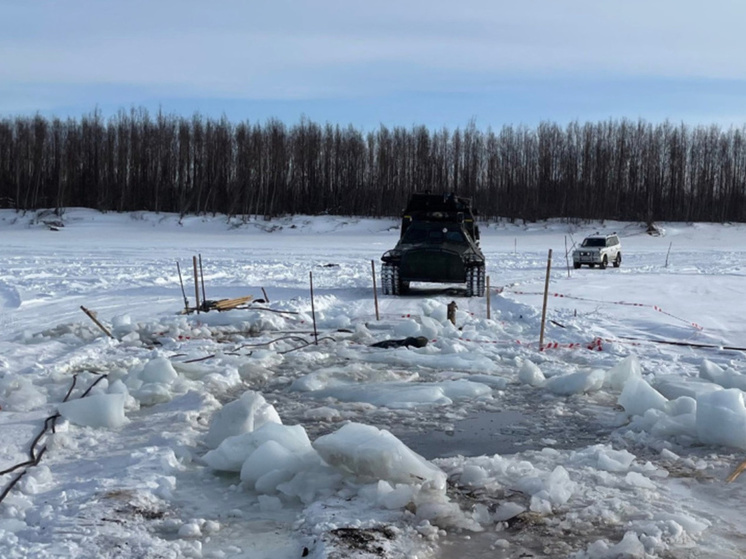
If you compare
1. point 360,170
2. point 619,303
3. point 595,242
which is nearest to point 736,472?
point 619,303

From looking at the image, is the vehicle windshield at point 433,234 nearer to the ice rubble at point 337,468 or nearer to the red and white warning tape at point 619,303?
→ the red and white warning tape at point 619,303

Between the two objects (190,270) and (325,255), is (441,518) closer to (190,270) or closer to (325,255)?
(190,270)

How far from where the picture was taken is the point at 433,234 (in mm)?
19875

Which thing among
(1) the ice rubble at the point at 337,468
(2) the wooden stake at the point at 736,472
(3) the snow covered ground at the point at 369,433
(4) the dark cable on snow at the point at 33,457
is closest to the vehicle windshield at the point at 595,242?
(3) the snow covered ground at the point at 369,433

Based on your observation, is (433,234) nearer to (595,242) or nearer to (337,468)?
(337,468)

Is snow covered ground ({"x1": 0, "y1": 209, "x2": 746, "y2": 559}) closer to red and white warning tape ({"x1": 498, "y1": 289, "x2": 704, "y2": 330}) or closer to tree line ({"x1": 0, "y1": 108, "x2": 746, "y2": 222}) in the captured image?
red and white warning tape ({"x1": 498, "y1": 289, "x2": 704, "y2": 330})

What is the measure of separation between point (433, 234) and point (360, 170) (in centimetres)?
5752

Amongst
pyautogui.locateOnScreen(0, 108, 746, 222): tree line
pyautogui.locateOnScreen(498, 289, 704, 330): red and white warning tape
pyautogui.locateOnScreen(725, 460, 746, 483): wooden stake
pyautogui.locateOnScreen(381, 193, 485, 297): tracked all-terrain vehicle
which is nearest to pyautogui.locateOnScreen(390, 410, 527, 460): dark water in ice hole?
pyautogui.locateOnScreen(725, 460, 746, 483): wooden stake

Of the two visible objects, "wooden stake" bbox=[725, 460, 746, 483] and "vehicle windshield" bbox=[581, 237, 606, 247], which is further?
"vehicle windshield" bbox=[581, 237, 606, 247]

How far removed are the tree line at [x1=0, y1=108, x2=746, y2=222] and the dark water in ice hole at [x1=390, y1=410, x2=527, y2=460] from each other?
62.8m

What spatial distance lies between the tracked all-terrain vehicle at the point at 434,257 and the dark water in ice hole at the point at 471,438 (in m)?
11.0

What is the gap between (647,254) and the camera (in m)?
45.0

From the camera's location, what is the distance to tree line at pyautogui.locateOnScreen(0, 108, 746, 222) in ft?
238

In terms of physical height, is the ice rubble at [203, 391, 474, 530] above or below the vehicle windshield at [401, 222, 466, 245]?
below
